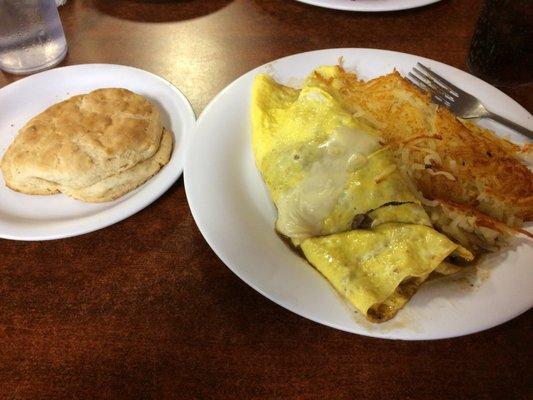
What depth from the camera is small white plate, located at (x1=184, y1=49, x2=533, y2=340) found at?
87cm

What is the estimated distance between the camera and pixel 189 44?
6.00 ft

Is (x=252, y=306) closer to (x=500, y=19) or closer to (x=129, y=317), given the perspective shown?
(x=129, y=317)

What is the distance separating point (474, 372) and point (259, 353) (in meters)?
0.46

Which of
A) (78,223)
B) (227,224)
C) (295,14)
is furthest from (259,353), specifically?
(295,14)

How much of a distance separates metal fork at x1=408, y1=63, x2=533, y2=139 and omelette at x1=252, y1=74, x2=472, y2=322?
0.27 metres

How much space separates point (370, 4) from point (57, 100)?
1291mm

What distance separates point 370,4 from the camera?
1.81 m

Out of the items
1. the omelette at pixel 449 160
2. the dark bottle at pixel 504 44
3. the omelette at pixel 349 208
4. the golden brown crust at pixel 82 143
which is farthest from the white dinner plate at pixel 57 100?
the dark bottle at pixel 504 44

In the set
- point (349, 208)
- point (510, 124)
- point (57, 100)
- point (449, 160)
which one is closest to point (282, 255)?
point (349, 208)

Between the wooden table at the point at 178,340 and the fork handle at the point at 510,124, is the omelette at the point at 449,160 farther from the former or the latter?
the wooden table at the point at 178,340

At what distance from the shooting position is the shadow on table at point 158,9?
6.45 feet

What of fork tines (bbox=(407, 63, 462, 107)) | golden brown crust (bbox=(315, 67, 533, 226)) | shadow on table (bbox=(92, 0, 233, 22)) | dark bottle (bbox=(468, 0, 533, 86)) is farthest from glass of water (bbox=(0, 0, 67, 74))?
dark bottle (bbox=(468, 0, 533, 86))

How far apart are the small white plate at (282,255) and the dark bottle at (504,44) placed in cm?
23

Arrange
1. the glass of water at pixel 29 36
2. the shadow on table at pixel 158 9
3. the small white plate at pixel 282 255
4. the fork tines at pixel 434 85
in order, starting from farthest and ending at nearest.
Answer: the shadow on table at pixel 158 9 < the glass of water at pixel 29 36 < the fork tines at pixel 434 85 < the small white plate at pixel 282 255
